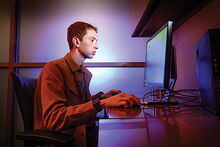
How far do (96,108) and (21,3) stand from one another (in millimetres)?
1988

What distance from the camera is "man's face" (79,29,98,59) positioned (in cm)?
141

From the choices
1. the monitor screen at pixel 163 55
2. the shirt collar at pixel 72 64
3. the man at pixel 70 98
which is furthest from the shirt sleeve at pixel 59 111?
the monitor screen at pixel 163 55

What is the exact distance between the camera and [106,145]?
403 millimetres

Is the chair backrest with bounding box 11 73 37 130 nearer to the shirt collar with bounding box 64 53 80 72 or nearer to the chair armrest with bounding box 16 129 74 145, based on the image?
the chair armrest with bounding box 16 129 74 145

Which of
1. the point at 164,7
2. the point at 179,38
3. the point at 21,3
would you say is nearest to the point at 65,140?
the point at 164,7

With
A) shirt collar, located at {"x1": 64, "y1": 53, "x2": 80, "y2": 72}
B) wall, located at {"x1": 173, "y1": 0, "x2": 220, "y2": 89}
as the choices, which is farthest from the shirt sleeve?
wall, located at {"x1": 173, "y1": 0, "x2": 220, "y2": 89}

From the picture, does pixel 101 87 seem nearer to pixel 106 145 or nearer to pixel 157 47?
pixel 157 47

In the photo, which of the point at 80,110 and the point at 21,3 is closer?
the point at 80,110

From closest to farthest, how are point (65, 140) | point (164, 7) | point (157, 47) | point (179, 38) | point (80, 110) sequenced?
1. point (65, 140)
2. point (80, 110)
3. point (157, 47)
4. point (164, 7)
5. point (179, 38)

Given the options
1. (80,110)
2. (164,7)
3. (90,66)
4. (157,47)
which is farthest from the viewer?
(90,66)

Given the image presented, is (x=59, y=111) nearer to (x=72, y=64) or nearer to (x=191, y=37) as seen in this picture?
(x=72, y=64)

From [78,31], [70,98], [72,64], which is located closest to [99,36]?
[78,31]

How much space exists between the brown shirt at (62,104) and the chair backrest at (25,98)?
0.13ft

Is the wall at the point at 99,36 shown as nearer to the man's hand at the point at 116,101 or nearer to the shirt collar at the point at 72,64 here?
the shirt collar at the point at 72,64
